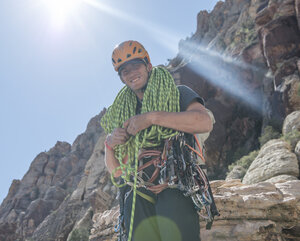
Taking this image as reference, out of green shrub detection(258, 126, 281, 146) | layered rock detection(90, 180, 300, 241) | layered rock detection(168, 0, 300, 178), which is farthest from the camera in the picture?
layered rock detection(168, 0, 300, 178)

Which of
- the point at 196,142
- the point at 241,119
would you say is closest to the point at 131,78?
the point at 196,142

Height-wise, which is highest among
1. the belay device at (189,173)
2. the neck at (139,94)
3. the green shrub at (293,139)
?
the green shrub at (293,139)

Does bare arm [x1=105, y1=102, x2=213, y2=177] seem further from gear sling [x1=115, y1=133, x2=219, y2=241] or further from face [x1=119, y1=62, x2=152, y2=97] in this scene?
face [x1=119, y1=62, x2=152, y2=97]

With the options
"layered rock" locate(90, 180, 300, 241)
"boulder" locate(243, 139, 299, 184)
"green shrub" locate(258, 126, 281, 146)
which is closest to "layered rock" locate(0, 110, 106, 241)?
"green shrub" locate(258, 126, 281, 146)

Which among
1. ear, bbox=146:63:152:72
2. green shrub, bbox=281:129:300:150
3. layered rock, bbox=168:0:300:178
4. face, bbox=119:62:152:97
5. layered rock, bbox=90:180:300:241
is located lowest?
layered rock, bbox=90:180:300:241

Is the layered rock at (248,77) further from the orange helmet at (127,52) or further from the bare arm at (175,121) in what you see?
the bare arm at (175,121)

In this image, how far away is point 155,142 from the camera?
2355 mm

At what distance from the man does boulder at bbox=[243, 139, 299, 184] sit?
25.8 ft

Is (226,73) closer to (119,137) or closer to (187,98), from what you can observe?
(187,98)

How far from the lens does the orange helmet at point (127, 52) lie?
2.58 m

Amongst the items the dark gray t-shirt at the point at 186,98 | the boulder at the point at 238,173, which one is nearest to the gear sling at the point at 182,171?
the dark gray t-shirt at the point at 186,98

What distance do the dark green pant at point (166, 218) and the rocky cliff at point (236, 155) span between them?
1.80 meters

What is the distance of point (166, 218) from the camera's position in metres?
1.95

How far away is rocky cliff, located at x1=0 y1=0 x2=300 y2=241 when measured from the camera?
3.68m
